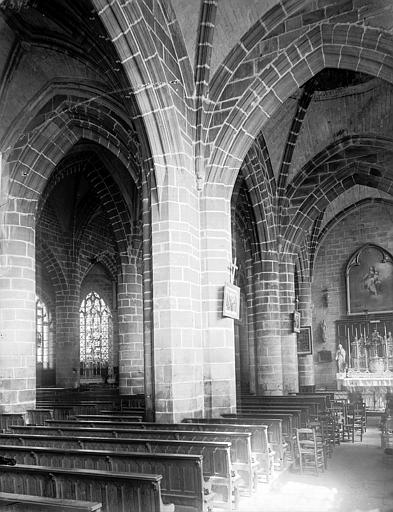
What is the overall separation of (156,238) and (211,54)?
388 centimetres

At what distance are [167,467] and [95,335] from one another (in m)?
21.3

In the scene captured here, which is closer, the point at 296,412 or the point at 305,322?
the point at 296,412

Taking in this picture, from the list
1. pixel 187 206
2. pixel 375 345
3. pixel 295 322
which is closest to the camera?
pixel 187 206

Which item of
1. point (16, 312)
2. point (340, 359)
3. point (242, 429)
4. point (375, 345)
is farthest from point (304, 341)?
point (242, 429)

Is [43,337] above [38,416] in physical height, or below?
above

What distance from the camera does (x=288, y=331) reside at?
18.4 metres

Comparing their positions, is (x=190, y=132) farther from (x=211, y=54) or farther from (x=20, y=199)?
(x=20, y=199)

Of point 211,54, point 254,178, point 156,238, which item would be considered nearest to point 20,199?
point 156,238

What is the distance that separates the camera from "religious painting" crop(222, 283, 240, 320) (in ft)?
36.7

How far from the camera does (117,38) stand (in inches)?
387

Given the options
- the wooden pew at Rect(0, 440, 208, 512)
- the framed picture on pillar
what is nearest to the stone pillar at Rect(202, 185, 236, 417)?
the wooden pew at Rect(0, 440, 208, 512)

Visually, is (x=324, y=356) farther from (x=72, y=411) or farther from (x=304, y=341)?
(x=72, y=411)

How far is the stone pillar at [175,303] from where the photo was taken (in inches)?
396

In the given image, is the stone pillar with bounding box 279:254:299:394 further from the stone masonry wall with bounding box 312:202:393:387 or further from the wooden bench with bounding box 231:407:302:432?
the stone masonry wall with bounding box 312:202:393:387
